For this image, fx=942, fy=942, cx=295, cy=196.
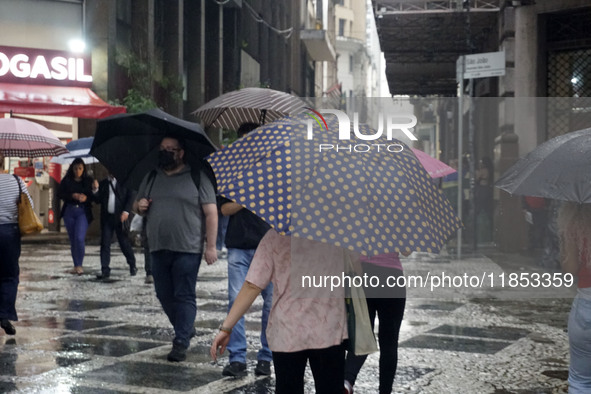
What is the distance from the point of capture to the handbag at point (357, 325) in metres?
4.05

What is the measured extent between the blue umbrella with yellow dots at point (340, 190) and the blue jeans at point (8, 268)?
4727mm

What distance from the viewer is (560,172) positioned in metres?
4.46

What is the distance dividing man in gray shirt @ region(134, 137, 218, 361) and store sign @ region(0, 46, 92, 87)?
49.1ft

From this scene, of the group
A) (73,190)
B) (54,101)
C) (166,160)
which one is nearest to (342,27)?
(54,101)

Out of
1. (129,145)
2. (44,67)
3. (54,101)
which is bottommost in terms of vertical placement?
(129,145)

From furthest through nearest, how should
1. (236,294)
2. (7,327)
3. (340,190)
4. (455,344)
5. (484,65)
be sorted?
(484,65)
(7,327)
(455,344)
(236,294)
(340,190)

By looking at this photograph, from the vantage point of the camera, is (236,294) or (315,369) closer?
(315,369)

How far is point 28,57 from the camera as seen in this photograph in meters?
21.5

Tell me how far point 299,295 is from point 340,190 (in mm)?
485

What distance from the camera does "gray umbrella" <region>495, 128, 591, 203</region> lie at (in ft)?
14.2

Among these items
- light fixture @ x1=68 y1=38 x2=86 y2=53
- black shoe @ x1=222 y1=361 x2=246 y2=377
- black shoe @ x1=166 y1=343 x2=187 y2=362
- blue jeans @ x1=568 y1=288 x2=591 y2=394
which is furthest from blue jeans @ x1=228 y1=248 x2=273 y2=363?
light fixture @ x1=68 y1=38 x2=86 y2=53

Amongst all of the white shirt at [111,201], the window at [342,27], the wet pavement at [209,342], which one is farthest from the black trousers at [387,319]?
the window at [342,27]

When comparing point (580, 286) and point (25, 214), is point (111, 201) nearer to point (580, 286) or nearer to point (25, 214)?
point (25, 214)

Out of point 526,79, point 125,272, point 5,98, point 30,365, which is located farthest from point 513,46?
point 30,365
